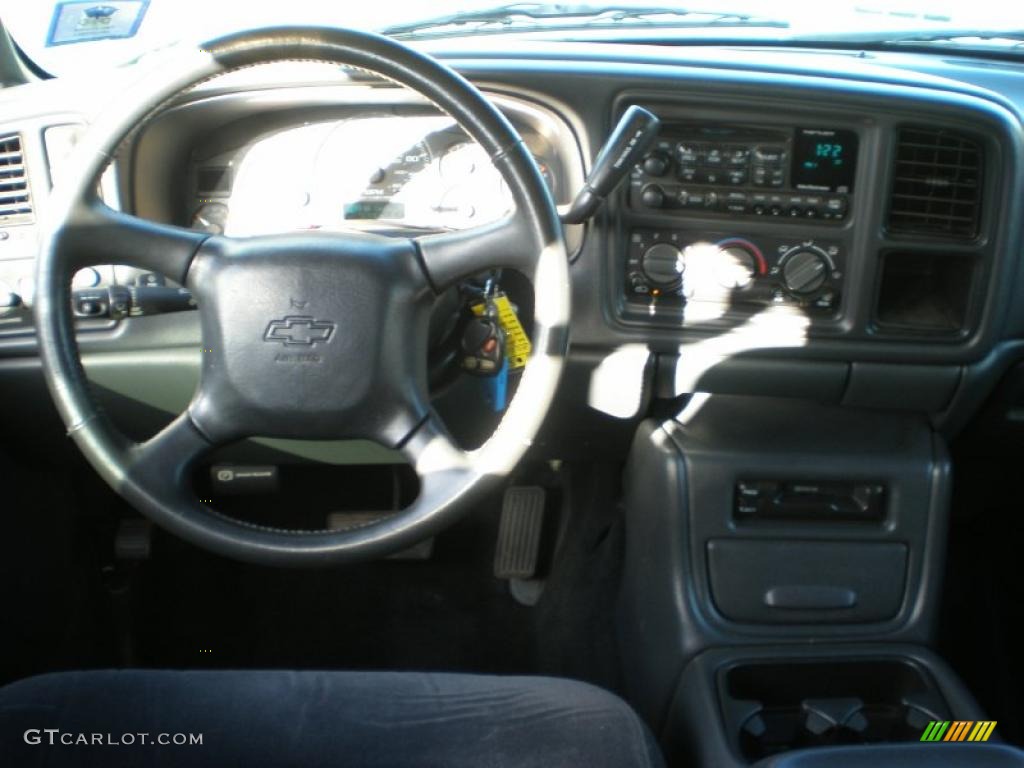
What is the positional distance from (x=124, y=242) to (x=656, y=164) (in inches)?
30.2

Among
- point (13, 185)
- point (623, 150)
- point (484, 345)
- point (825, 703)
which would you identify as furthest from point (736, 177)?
point (13, 185)

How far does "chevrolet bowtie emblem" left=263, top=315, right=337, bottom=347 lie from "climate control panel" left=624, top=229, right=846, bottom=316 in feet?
1.77

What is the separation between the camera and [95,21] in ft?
6.02

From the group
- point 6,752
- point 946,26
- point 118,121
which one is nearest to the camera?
point 6,752

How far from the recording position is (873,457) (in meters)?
1.63

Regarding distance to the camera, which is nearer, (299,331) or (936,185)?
(299,331)

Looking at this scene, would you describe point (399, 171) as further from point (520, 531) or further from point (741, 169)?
point (520, 531)

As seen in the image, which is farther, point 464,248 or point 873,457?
point 873,457

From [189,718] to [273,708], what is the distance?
0.30ft

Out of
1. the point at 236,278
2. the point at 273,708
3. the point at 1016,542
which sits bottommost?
the point at 1016,542

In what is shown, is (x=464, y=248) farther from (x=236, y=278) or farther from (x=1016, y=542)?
(x=1016, y=542)

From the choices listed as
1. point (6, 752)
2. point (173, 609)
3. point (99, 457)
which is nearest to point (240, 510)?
point (173, 609)

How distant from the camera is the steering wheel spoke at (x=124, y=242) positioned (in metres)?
1.22

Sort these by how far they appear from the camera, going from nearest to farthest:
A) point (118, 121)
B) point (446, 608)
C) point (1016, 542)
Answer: point (118, 121) → point (1016, 542) → point (446, 608)
